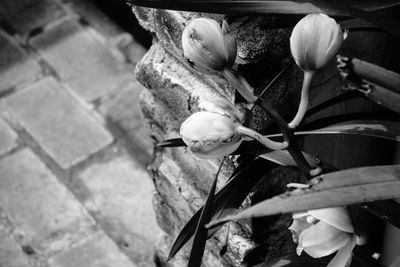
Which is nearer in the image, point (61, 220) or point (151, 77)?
point (151, 77)

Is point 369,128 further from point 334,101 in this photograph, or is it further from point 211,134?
point 211,134

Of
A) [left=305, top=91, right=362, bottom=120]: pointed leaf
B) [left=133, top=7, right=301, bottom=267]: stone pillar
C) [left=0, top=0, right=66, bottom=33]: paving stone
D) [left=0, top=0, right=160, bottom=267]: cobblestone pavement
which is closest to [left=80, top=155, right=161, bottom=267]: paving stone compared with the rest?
[left=0, top=0, right=160, bottom=267]: cobblestone pavement

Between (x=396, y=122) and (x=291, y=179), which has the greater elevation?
(x=396, y=122)

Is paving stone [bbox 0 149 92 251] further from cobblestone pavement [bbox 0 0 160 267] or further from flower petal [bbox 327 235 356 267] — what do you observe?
flower petal [bbox 327 235 356 267]

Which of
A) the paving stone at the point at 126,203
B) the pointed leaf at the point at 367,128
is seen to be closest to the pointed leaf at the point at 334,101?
the pointed leaf at the point at 367,128

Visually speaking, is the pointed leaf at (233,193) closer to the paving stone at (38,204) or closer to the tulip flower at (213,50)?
the tulip flower at (213,50)

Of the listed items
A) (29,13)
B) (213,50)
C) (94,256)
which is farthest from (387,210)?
(29,13)

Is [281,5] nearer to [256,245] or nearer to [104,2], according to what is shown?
[256,245]

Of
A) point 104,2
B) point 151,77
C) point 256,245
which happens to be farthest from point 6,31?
point 256,245
